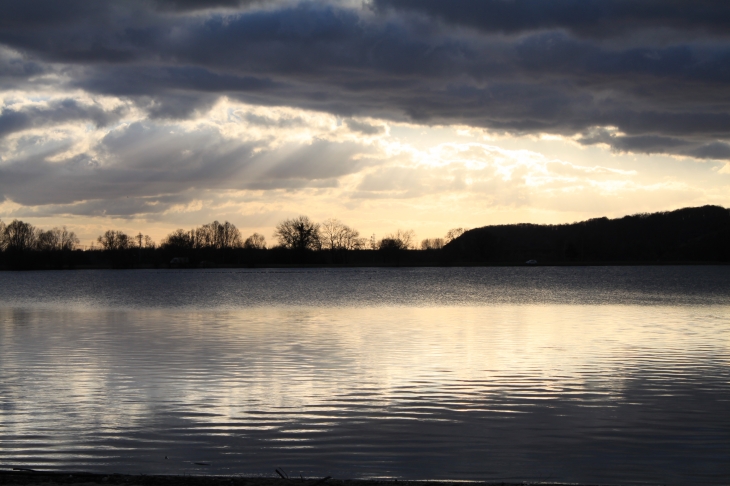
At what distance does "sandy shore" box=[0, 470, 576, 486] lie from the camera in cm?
812

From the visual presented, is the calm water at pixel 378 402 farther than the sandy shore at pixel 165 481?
Yes

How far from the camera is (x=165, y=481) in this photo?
825 centimetres

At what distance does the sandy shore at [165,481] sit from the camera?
8125mm

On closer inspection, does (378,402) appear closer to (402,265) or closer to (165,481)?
(165,481)

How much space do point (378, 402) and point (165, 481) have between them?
6.22m

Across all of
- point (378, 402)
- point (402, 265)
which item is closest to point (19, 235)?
point (402, 265)

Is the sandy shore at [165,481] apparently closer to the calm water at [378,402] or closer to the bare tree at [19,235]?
the calm water at [378,402]

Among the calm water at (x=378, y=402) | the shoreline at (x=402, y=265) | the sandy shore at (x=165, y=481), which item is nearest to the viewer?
the sandy shore at (x=165, y=481)

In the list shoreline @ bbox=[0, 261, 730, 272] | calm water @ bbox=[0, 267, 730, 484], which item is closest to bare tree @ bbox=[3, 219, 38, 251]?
shoreline @ bbox=[0, 261, 730, 272]

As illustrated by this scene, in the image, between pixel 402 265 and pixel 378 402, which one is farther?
pixel 402 265

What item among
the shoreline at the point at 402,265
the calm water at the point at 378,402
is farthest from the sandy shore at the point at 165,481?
the shoreline at the point at 402,265

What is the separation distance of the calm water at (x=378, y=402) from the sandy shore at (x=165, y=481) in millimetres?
858

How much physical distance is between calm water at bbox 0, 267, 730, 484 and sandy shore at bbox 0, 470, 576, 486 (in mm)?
858

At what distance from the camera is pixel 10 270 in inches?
6772
